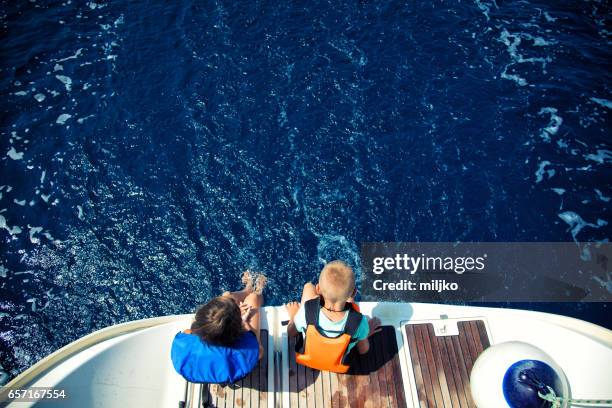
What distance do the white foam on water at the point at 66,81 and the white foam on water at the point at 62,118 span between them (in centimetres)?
108

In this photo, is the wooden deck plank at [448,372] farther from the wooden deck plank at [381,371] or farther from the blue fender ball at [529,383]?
the blue fender ball at [529,383]

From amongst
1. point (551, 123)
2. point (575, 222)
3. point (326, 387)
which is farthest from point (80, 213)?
point (551, 123)

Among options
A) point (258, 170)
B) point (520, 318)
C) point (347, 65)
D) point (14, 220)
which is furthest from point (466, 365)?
point (14, 220)

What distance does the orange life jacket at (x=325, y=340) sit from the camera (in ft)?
20.6

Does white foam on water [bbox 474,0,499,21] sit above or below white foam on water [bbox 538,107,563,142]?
above

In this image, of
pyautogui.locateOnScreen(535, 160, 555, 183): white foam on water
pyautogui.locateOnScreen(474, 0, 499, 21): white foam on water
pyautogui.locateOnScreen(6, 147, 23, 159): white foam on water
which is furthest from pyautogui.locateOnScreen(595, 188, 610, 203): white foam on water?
pyautogui.locateOnScreen(6, 147, 23, 159): white foam on water

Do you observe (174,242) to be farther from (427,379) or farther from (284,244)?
(427,379)

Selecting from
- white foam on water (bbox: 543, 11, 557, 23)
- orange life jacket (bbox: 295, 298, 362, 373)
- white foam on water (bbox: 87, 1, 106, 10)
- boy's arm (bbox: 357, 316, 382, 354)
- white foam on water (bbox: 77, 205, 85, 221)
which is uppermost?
A: white foam on water (bbox: 87, 1, 106, 10)

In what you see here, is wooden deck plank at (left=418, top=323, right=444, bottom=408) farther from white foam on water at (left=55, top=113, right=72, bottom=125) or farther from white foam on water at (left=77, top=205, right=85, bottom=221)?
white foam on water at (left=55, top=113, right=72, bottom=125)

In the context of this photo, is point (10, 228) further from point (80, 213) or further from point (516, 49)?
point (516, 49)

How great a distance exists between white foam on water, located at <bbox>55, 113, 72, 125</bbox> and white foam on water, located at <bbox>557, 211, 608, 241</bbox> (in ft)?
49.0

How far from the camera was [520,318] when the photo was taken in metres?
8.05

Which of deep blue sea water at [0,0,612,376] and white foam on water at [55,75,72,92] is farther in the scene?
white foam on water at [55,75,72,92]

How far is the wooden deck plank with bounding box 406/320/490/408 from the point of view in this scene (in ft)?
24.1
